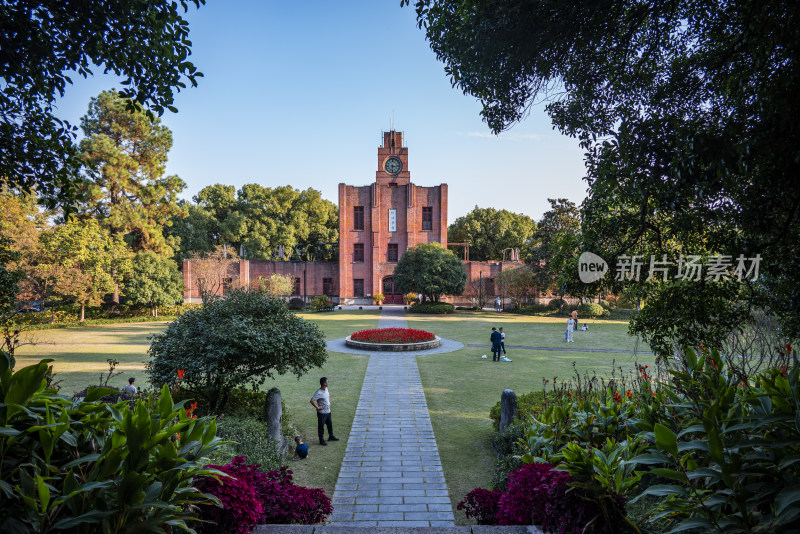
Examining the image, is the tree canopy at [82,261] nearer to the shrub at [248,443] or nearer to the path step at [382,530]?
the shrub at [248,443]

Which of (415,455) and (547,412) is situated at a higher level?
(547,412)

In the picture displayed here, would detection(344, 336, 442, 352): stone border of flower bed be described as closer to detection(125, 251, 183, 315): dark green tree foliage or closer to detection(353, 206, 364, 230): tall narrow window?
detection(125, 251, 183, 315): dark green tree foliage

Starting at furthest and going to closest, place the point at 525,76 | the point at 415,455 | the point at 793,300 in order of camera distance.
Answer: the point at 415,455 → the point at 525,76 → the point at 793,300

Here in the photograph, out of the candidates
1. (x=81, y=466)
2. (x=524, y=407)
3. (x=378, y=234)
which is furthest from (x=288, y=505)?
(x=378, y=234)

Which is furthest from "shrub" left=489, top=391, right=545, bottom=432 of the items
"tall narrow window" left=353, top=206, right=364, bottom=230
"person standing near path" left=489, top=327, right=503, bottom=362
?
"tall narrow window" left=353, top=206, right=364, bottom=230

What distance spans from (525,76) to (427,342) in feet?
42.2

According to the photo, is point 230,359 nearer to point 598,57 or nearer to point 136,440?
point 136,440

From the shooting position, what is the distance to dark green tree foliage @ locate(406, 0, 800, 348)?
3.31 metres

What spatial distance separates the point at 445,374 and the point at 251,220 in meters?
36.6

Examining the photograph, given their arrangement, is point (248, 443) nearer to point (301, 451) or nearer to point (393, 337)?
point (301, 451)

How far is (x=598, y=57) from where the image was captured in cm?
493

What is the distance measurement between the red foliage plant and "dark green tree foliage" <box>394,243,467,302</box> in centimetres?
2807

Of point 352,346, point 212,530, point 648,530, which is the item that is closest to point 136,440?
point 212,530

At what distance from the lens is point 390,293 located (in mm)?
41188
